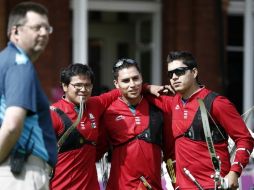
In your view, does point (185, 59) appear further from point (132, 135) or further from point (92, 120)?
point (92, 120)

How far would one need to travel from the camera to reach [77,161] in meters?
5.66

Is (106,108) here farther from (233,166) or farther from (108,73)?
(108,73)

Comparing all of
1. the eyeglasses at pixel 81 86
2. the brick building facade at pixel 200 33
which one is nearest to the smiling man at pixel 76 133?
→ the eyeglasses at pixel 81 86

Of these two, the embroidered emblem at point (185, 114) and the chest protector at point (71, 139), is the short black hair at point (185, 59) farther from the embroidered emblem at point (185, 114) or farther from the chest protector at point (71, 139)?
the chest protector at point (71, 139)

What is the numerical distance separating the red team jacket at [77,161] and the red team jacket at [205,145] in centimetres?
68

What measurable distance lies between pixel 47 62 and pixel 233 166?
574cm

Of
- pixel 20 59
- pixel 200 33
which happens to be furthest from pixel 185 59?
pixel 200 33

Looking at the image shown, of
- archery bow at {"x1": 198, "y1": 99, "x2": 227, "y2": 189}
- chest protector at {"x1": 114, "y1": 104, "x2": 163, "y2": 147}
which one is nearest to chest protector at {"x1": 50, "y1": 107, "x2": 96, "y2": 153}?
chest protector at {"x1": 114, "y1": 104, "x2": 163, "y2": 147}

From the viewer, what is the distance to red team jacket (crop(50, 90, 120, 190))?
5652 mm

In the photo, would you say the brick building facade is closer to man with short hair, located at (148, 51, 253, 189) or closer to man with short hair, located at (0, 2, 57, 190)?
man with short hair, located at (148, 51, 253, 189)

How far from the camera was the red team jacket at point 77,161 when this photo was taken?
565cm

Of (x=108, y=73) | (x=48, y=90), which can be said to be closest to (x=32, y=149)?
(x=48, y=90)

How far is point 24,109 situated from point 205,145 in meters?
1.92

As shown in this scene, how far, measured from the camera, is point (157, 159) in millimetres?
5848
